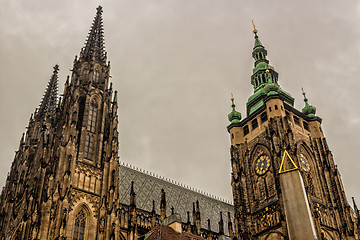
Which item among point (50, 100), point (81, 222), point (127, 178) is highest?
point (50, 100)

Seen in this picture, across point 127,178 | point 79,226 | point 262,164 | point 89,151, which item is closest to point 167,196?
point 127,178

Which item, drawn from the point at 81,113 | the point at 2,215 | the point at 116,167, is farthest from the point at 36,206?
the point at 2,215

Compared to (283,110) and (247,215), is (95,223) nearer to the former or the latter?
(247,215)

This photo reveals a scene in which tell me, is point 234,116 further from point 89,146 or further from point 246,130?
point 89,146

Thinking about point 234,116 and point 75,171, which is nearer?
Answer: point 75,171

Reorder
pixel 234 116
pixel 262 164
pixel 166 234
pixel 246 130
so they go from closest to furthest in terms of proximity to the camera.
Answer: pixel 166 234 → pixel 262 164 → pixel 246 130 → pixel 234 116

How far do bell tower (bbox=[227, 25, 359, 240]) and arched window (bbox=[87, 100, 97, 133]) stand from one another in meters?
20.1

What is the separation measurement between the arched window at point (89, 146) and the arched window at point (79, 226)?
20.2 feet

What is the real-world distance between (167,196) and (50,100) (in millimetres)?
23862

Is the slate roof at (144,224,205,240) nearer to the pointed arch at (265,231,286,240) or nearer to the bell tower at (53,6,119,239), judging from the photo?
the bell tower at (53,6,119,239)

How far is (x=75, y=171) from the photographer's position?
34281mm

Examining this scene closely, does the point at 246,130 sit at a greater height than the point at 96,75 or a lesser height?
lesser

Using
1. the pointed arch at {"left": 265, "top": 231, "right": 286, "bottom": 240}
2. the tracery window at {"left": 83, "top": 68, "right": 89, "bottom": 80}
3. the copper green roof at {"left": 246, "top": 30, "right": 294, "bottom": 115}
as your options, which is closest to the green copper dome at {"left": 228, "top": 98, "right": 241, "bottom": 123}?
the copper green roof at {"left": 246, "top": 30, "right": 294, "bottom": 115}

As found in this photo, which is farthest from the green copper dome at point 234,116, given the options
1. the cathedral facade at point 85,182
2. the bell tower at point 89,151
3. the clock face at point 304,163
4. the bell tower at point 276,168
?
the bell tower at point 89,151
